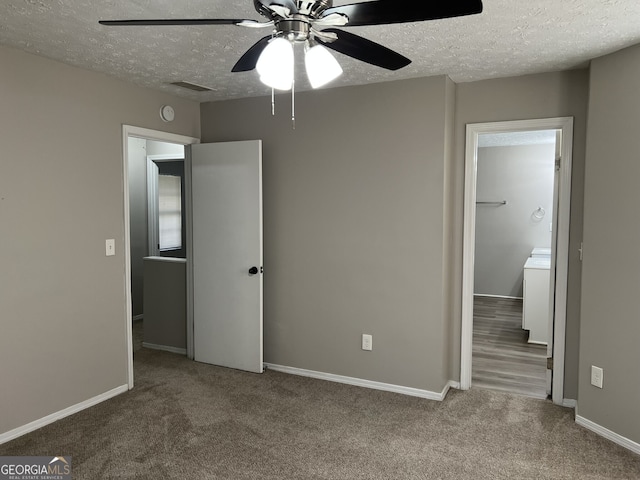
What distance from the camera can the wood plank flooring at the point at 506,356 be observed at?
3.83 meters

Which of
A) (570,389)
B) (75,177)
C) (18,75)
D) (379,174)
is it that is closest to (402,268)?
(379,174)

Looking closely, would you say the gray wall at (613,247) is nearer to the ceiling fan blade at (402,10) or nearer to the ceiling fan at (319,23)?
the ceiling fan at (319,23)

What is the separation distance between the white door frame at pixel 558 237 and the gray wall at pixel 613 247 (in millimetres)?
290

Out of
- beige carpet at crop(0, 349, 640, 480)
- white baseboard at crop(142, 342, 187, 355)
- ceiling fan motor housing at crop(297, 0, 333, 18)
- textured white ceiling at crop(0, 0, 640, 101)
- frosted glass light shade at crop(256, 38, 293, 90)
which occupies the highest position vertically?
textured white ceiling at crop(0, 0, 640, 101)

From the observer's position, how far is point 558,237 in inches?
133

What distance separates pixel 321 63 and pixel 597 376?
259cm

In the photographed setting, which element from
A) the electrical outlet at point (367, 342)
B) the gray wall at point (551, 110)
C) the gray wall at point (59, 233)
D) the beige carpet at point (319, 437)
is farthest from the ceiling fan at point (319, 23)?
the electrical outlet at point (367, 342)

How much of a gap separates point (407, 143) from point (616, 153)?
4.28ft

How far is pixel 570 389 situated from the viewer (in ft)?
11.2

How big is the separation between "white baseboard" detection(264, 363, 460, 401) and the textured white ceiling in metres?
2.27

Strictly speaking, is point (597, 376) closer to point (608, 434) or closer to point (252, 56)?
point (608, 434)

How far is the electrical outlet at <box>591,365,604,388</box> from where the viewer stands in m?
2.98

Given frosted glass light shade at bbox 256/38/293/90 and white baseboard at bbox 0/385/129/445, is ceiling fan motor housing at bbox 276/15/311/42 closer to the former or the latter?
frosted glass light shade at bbox 256/38/293/90

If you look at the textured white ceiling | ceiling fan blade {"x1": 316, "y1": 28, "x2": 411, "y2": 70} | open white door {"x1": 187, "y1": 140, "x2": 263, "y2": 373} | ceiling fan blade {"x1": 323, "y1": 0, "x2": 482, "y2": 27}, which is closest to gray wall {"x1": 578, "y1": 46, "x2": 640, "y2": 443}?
the textured white ceiling
